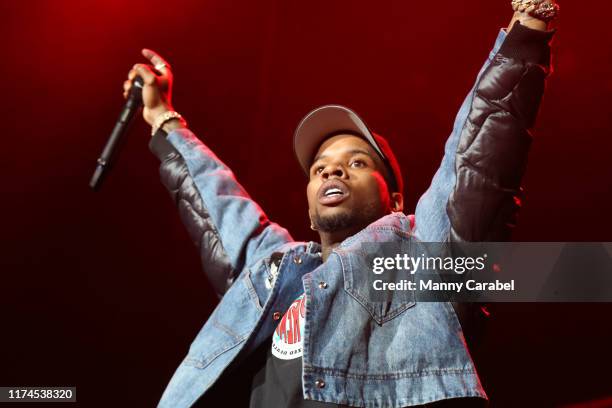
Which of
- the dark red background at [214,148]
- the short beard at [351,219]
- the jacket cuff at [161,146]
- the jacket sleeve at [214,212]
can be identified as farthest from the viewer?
the dark red background at [214,148]

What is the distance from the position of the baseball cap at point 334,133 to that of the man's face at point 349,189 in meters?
0.02

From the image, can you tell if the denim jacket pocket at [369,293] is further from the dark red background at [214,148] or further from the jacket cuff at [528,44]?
the dark red background at [214,148]

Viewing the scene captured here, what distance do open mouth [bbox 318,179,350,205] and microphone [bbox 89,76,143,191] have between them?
662 mm

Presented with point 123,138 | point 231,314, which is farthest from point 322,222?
point 123,138

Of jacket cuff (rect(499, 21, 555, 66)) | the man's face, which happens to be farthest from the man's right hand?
jacket cuff (rect(499, 21, 555, 66))

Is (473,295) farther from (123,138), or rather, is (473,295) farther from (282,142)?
(282,142)

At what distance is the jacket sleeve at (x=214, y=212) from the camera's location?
1655mm

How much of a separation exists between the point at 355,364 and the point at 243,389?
0.36 m

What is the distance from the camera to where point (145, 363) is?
2154mm

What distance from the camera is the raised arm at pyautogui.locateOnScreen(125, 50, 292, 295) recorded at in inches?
65.2

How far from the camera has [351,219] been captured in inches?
56.8

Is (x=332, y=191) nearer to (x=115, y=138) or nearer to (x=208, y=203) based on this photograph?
(x=208, y=203)

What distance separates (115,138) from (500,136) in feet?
3.64

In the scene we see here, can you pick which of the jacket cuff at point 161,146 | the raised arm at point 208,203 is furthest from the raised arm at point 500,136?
the jacket cuff at point 161,146
